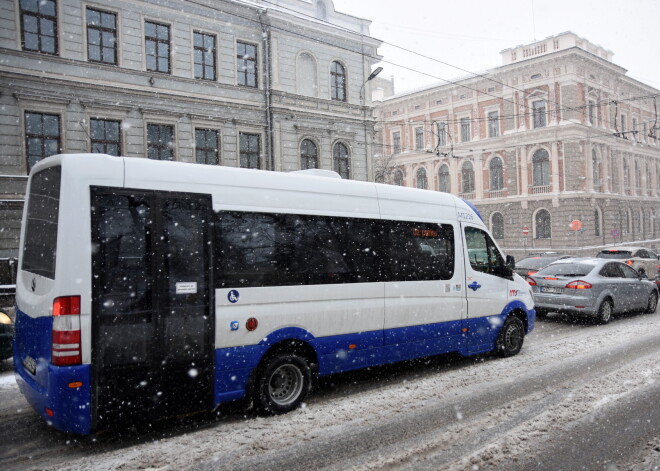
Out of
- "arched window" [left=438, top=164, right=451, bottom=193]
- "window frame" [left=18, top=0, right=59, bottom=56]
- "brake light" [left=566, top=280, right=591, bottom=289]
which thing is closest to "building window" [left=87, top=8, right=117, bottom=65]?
"window frame" [left=18, top=0, right=59, bottom=56]

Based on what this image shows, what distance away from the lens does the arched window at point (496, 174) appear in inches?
1793

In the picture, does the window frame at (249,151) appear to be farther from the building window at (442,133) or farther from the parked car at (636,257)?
the building window at (442,133)

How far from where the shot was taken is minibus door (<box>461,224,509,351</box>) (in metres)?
7.86

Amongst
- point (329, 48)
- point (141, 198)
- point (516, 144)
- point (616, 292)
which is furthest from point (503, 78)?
point (141, 198)

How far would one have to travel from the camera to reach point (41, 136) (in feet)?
57.8

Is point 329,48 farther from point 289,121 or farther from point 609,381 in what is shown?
point 609,381

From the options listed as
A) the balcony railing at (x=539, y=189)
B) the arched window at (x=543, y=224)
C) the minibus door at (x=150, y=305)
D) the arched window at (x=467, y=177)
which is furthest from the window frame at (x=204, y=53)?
the arched window at (x=467, y=177)

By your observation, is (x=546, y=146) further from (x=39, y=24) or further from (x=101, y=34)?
(x=39, y=24)

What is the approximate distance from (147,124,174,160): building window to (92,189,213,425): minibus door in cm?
1563

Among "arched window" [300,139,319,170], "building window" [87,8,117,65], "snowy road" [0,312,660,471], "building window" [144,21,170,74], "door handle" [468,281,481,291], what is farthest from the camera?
"arched window" [300,139,319,170]

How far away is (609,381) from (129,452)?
5736 millimetres

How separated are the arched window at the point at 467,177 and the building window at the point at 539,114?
7.22m

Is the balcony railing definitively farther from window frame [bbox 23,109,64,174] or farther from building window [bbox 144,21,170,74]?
window frame [bbox 23,109,64,174]

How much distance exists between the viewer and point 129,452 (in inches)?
183
